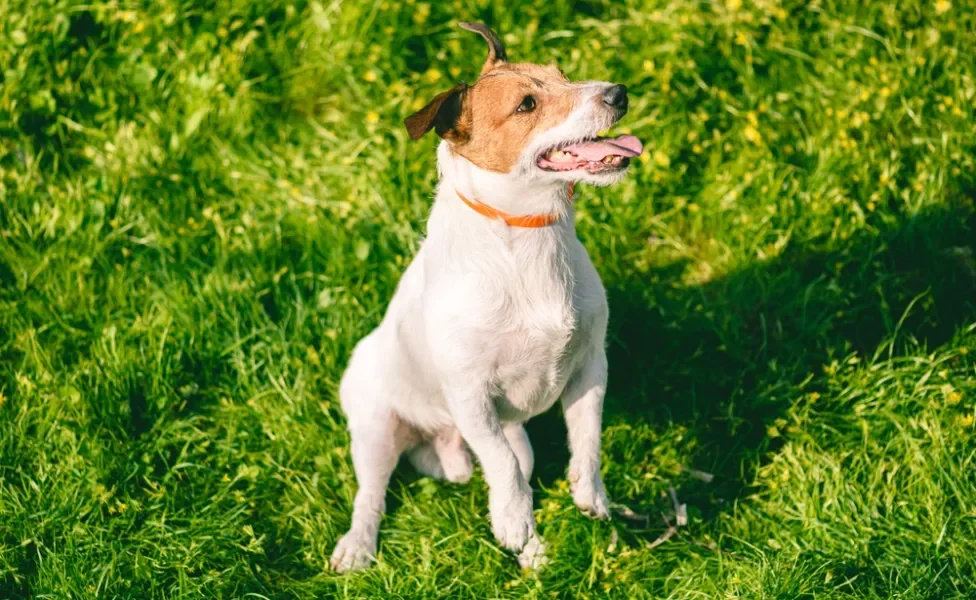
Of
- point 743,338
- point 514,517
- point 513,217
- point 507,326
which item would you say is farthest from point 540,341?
point 743,338

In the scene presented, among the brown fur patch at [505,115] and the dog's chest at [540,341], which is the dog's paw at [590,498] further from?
the brown fur patch at [505,115]

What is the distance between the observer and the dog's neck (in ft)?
11.9

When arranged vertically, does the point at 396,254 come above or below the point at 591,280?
below

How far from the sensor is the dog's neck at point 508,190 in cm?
362

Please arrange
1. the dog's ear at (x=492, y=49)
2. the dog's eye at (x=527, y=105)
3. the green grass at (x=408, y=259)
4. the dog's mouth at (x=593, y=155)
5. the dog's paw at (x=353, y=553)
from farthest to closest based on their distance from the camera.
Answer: the dog's paw at (x=353, y=553), the green grass at (x=408, y=259), the dog's ear at (x=492, y=49), the dog's eye at (x=527, y=105), the dog's mouth at (x=593, y=155)

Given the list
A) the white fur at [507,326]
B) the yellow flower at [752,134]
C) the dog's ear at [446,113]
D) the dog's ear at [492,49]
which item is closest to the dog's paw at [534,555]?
the white fur at [507,326]

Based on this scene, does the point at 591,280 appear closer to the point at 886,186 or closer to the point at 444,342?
the point at 444,342

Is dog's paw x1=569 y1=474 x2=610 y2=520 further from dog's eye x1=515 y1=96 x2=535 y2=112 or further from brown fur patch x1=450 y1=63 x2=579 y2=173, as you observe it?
dog's eye x1=515 y1=96 x2=535 y2=112

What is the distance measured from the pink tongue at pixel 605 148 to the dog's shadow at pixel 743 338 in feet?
5.08

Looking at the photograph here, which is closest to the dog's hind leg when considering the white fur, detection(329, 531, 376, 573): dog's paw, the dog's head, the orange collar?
the white fur

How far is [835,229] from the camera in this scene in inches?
202

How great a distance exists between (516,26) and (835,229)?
2.12m

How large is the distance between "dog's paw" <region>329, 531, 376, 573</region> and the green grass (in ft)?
0.30

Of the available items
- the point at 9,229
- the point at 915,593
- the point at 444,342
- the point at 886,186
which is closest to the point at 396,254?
the point at 444,342
